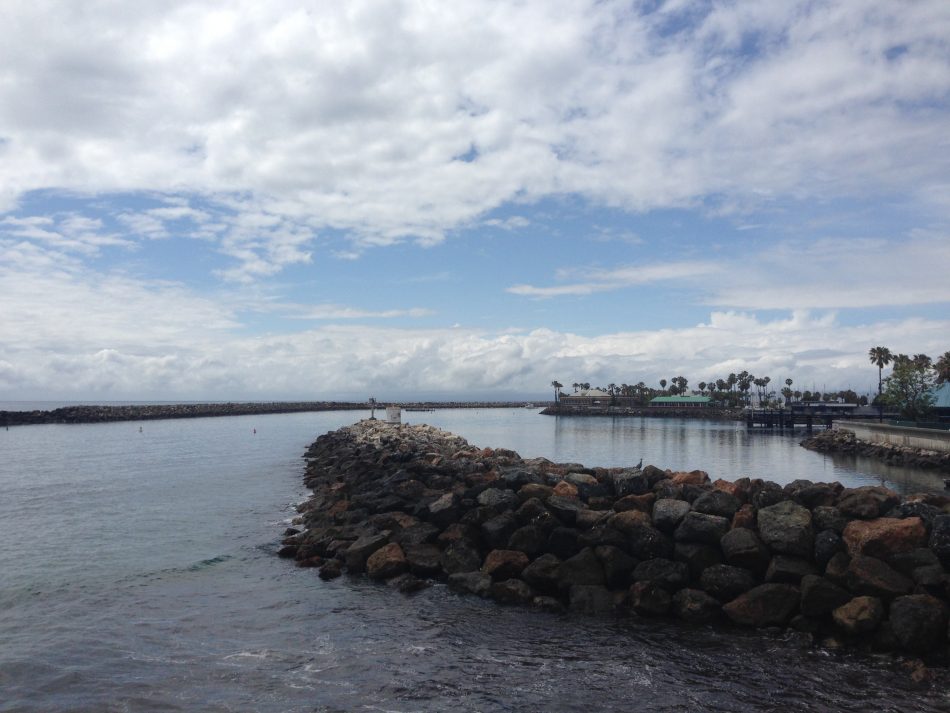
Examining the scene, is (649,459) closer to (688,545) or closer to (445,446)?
(445,446)

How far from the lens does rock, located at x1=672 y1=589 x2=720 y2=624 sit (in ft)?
40.6

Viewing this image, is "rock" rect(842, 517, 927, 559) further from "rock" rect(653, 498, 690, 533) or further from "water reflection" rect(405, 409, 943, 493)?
"water reflection" rect(405, 409, 943, 493)

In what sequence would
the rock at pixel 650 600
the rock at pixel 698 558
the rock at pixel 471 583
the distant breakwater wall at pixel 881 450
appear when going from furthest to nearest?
the distant breakwater wall at pixel 881 450 < the rock at pixel 471 583 < the rock at pixel 698 558 < the rock at pixel 650 600

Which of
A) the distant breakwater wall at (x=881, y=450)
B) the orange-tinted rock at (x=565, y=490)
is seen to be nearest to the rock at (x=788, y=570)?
the orange-tinted rock at (x=565, y=490)

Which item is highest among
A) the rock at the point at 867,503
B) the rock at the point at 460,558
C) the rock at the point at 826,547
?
the rock at the point at 867,503

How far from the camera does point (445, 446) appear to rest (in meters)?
37.3

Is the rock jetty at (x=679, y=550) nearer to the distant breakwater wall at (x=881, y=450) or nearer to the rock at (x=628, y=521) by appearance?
the rock at (x=628, y=521)

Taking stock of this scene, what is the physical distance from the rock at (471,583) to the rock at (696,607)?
13.1 ft

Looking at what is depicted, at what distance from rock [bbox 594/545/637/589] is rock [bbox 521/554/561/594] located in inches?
41.2

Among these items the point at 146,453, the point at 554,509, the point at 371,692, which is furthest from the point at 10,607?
the point at 146,453

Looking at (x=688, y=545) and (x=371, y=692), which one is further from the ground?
(x=688, y=545)

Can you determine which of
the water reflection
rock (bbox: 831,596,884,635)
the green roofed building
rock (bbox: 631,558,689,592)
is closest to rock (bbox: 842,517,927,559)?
rock (bbox: 831,596,884,635)

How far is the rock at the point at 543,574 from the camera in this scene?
14.0 meters

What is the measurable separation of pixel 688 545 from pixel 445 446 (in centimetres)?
2438
